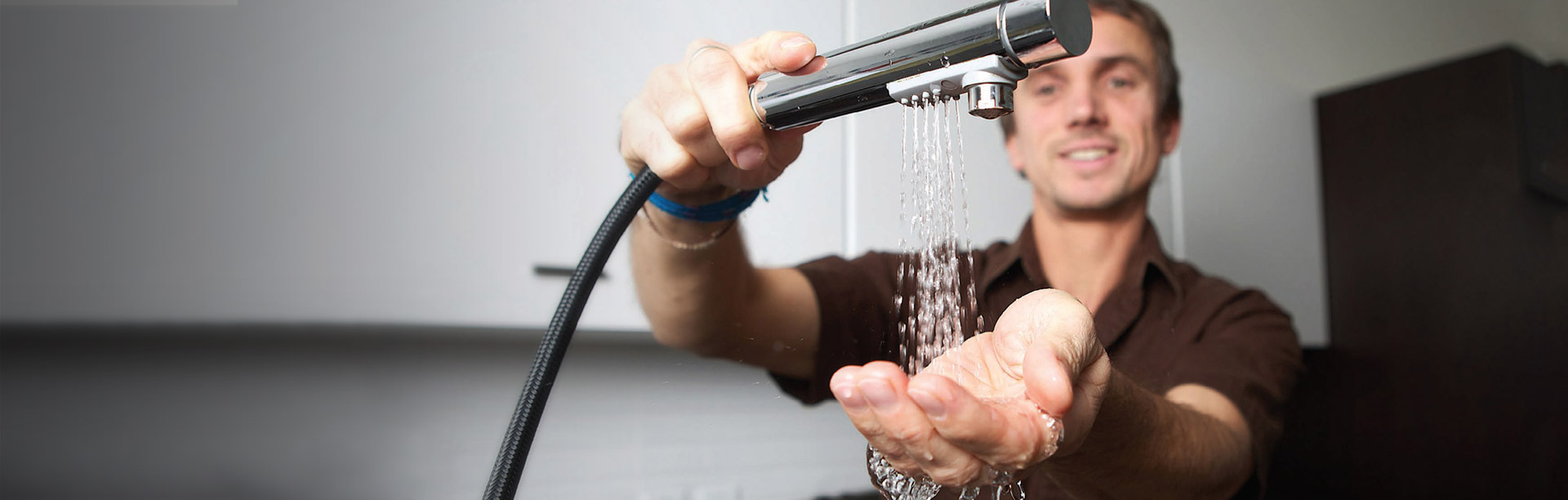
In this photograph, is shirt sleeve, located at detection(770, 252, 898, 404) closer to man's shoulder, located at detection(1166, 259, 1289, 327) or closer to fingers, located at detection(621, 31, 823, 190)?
fingers, located at detection(621, 31, 823, 190)

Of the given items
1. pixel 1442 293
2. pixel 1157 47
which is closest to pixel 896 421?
pixel 1157 47

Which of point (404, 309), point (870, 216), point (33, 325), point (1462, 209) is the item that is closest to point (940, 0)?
point (870, 216)

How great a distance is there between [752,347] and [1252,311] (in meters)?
0.37

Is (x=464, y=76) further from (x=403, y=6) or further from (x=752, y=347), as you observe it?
(x=752, y=347)

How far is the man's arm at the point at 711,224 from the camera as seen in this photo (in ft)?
1.21

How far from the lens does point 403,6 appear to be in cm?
48

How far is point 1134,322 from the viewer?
1.52ft

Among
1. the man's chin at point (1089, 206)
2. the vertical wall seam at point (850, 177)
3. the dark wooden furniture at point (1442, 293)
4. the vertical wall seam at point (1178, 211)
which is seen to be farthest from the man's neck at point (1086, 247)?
the dark wooden furniture at point (1442, 293)

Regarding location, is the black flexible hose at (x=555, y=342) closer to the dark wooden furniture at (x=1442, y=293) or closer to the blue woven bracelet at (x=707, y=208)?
the blue woven bracelet at (x=707, y=208)

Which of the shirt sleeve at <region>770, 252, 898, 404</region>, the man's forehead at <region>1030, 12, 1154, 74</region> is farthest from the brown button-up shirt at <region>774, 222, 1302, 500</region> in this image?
the man's forehead at <region>1030, 12, 1154, 74</region>

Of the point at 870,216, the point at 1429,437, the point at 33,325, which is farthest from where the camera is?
the point at 1429,437

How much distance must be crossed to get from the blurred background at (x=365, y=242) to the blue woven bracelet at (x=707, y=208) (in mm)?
50

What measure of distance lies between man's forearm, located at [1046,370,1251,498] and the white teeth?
169 mm

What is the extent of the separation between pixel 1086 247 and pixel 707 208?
239 millimetres
